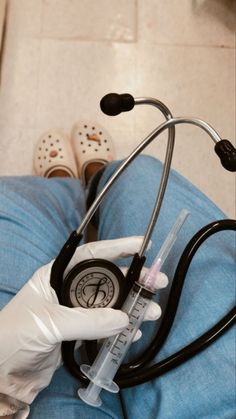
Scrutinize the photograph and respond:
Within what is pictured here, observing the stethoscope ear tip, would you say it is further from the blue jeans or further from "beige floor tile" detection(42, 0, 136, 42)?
"beige floor tile" detection(42, 0, 136, 42)

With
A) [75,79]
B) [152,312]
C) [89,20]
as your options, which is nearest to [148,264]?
[152,312]

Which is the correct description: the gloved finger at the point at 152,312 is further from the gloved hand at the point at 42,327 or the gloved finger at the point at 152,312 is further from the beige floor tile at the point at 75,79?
the beige floor tile at the point at 75,79

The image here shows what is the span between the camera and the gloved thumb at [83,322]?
584 millimetres

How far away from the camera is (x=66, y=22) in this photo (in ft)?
4.16

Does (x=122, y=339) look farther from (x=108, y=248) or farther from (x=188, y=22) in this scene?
(x=188, y=22)

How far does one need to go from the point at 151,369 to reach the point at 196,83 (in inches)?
34.3

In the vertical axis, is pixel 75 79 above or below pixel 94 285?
above

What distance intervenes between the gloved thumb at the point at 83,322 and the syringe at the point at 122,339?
46mm

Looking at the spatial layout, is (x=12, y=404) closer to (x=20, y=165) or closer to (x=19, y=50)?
(x=20, y=165)

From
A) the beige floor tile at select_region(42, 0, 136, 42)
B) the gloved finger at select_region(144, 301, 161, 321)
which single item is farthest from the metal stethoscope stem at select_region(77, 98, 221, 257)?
the beige floor tile at select_region(42, 0, 136, 42)

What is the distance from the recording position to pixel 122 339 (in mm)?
655

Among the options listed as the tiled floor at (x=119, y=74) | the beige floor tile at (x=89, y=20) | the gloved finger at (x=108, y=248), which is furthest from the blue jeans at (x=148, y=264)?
the beige floor tile at (x=89, y=20)

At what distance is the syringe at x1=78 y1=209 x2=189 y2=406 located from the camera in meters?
0.62

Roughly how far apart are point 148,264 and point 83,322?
0.27 meters
